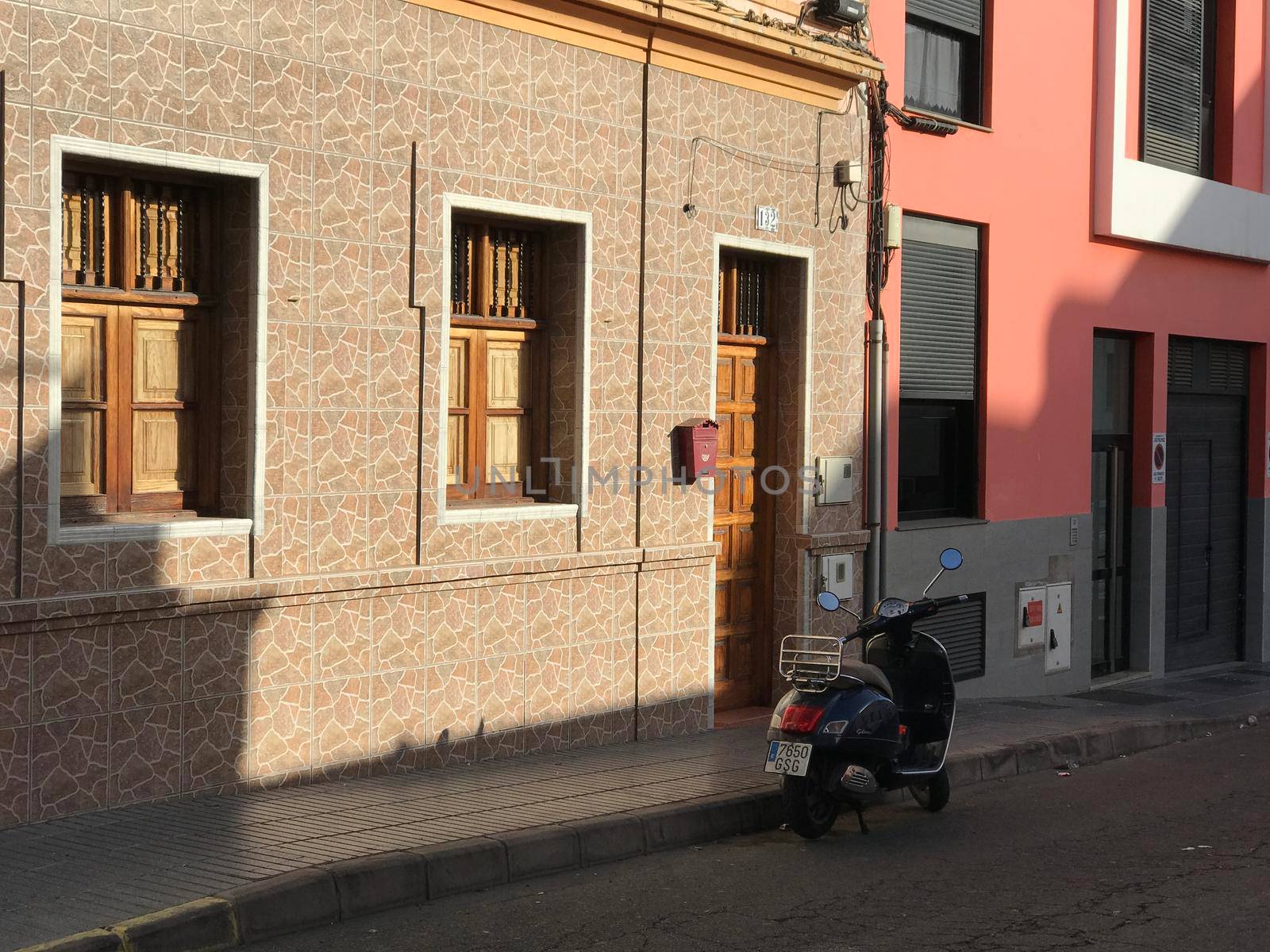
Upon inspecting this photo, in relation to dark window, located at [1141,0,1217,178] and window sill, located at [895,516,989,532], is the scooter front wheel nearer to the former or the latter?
window sill, located at [895,516,989,532]

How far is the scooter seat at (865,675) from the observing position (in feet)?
28.4

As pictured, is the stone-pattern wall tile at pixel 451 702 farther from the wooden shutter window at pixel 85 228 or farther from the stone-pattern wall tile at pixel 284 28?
the stone-pattern wall tile at pixel 284 28

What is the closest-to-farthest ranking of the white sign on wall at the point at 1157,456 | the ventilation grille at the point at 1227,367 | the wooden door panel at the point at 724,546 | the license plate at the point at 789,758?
the license plate at the point at 789,758, the wooden door panel at the point at 724,546, the white sign on wall at the point at 1157,456, the ventilation grille at the point at 1227,367

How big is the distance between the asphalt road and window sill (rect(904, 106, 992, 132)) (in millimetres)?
6056

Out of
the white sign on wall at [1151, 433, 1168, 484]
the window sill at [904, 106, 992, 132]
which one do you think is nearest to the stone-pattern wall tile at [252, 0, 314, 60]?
the window sill at [904, 106, 992, 132]

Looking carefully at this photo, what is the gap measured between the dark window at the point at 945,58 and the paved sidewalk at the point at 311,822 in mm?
5669

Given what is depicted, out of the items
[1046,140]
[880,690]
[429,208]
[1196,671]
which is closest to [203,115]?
[429,208]

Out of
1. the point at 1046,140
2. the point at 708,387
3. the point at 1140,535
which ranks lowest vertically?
the point at 1140,535

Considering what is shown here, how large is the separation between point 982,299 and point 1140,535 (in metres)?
4.01

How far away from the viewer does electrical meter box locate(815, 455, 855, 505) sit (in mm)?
12117

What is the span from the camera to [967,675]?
13.8m

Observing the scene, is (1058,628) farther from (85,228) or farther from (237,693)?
(85,228)

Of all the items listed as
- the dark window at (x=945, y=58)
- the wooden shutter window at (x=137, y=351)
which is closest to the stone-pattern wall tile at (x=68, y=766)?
the wooden shutter window at (x=137, y=351)

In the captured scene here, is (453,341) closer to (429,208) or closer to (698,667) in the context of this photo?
(429,208)
